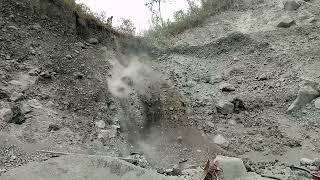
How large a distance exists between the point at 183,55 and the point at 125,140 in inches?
163

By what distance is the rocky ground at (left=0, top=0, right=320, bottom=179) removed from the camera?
278 inches

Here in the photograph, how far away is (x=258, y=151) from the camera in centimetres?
823

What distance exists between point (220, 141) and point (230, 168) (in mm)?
1707

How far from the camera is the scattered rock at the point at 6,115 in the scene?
696 centimetres

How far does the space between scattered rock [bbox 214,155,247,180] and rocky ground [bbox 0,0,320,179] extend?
1.3 inches

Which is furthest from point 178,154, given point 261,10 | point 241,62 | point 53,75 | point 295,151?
point 261,10

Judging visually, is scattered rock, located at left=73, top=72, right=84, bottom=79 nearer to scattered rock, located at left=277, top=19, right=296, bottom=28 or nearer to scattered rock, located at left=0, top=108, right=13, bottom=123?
scattered rock, located at left=0, top=108, right=13, bottom=123

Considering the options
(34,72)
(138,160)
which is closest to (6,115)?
(34,72)

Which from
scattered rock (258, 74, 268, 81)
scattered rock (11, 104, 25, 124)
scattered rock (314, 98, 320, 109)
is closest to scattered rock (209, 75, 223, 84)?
scattered rock (258, 74, 268, 81)

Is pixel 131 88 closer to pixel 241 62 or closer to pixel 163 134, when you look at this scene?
pixel 163 134

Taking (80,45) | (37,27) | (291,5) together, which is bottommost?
(80,45)

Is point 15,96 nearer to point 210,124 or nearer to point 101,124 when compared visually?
point 101,124

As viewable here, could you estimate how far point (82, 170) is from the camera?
19.8 feet

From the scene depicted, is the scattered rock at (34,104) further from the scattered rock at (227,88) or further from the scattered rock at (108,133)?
the scattered rock at (227,88)
